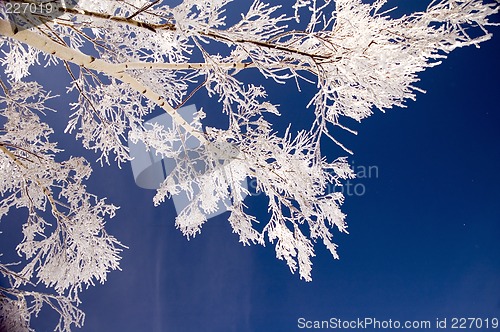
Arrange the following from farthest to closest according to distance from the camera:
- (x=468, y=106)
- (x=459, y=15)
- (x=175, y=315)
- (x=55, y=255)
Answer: (x=175, y=315), (x=468, y=106), (x=55, y=255), (x=459, y=15)

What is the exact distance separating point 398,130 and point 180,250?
2606 mm

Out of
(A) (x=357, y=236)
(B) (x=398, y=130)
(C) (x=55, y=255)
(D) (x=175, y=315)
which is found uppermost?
(B) (x=398, y=130)

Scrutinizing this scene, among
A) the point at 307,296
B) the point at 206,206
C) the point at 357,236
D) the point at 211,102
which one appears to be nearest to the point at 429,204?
the point at 357,236

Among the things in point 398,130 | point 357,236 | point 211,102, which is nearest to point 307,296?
point 357,236

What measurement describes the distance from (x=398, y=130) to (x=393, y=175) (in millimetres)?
454

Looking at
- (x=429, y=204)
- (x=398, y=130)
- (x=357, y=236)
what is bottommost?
(x=357, y=236)

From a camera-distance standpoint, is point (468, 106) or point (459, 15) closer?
point (459, 15)

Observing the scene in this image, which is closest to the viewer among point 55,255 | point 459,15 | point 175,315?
point 459,15

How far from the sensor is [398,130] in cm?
440

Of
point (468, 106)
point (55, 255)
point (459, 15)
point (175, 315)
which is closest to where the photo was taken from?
point (459, 15)

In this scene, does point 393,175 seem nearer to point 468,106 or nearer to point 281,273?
point 468,106

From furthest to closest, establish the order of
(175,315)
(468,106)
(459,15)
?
(175,315) → (468,106) → (459,15)

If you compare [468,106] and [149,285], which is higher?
[468,106]

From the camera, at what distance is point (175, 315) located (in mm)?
4738
